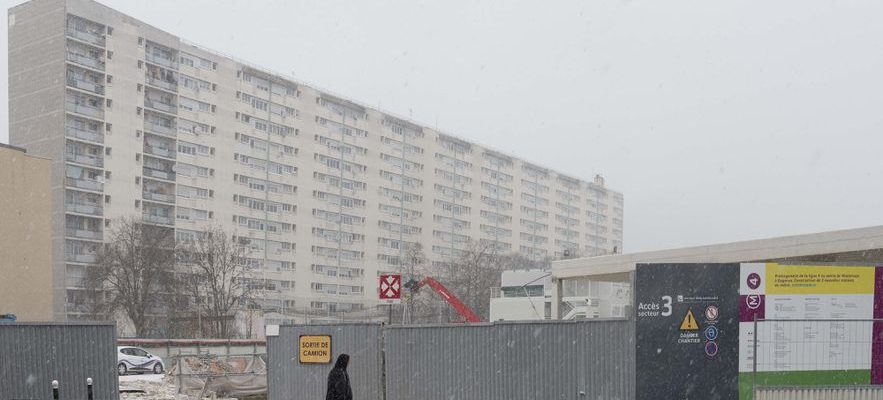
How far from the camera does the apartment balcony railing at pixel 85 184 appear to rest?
3170 inches

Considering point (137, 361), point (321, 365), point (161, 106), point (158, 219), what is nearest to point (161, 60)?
→ point (161, 106)

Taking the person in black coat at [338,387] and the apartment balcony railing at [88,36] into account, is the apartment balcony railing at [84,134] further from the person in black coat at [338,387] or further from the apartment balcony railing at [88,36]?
the person in black coat at [338,387]

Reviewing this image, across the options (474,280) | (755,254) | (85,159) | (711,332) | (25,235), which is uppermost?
(85,159)

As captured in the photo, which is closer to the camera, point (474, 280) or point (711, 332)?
point (711, 332)

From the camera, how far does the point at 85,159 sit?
8181 cm

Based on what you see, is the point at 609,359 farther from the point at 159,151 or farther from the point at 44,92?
the point at 159,151

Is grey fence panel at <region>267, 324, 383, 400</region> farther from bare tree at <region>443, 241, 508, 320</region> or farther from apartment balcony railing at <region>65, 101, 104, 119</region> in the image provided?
bare tree at <region>443, 241, 508, 320</region>

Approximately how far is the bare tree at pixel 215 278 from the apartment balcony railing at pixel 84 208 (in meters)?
8.49

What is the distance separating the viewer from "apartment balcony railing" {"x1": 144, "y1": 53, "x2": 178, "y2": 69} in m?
87.2

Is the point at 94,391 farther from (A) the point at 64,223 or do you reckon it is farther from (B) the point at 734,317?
(A) the point at 64,223

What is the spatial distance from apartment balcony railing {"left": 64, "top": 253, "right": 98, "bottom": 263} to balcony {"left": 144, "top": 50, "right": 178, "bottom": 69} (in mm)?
19740

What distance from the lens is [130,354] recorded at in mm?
32438

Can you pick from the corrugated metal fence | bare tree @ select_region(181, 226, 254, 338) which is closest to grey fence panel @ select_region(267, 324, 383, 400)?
the corrugated metal fence

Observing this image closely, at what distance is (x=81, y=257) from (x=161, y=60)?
20931 mm
